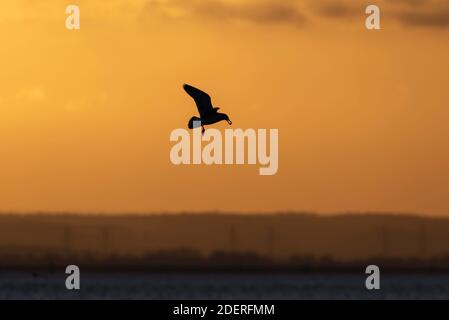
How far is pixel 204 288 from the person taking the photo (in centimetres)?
18450

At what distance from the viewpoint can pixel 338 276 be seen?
191625 mm

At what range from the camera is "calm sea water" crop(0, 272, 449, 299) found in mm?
180000

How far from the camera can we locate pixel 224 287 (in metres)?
185

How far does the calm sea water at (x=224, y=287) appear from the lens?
180 meters

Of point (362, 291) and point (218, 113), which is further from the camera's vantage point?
point (362, 291)
